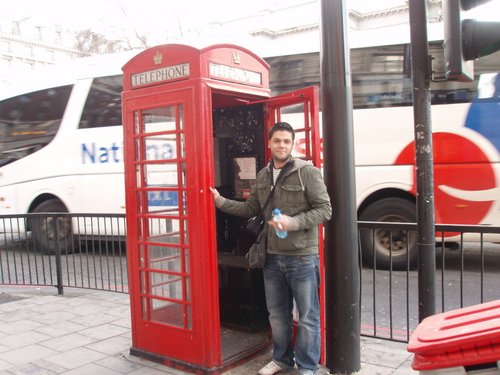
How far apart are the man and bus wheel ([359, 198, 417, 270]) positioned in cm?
404

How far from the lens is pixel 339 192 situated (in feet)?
11.8

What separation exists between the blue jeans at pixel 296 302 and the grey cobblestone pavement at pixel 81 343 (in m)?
0.44

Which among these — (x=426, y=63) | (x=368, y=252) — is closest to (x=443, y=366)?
(x=426, y=63)

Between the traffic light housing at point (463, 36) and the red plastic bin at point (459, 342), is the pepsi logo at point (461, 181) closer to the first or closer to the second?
the traffic light housing at point (463, 36)

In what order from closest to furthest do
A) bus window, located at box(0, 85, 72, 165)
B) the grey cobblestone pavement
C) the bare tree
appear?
the grey cobblestone pavement
bus window, located at box(0, 85, 72, 165)
the bare tree

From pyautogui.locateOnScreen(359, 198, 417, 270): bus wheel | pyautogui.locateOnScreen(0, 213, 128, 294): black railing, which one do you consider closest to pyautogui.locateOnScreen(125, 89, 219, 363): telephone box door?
pyautogui.locateOnScreen(0, 213, 128, 294): black railing

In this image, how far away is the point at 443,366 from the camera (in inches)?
72.0

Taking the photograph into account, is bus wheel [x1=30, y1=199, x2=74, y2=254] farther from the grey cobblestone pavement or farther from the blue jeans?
the blue jeans

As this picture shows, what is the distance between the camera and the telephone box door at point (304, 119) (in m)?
3.76

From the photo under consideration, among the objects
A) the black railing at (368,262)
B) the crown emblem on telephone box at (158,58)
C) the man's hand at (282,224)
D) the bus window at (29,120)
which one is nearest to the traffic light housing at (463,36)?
the man's hand at (282,224)

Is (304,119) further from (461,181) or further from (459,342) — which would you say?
(461,181)

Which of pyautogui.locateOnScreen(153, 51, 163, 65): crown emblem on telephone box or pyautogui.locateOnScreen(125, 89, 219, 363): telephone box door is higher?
pyautogui.locateOnScreen(153, 51, 163, 65): crown emblem on telephone box

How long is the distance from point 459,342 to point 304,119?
8.24 ft

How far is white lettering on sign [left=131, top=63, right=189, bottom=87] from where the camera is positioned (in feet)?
12.0
